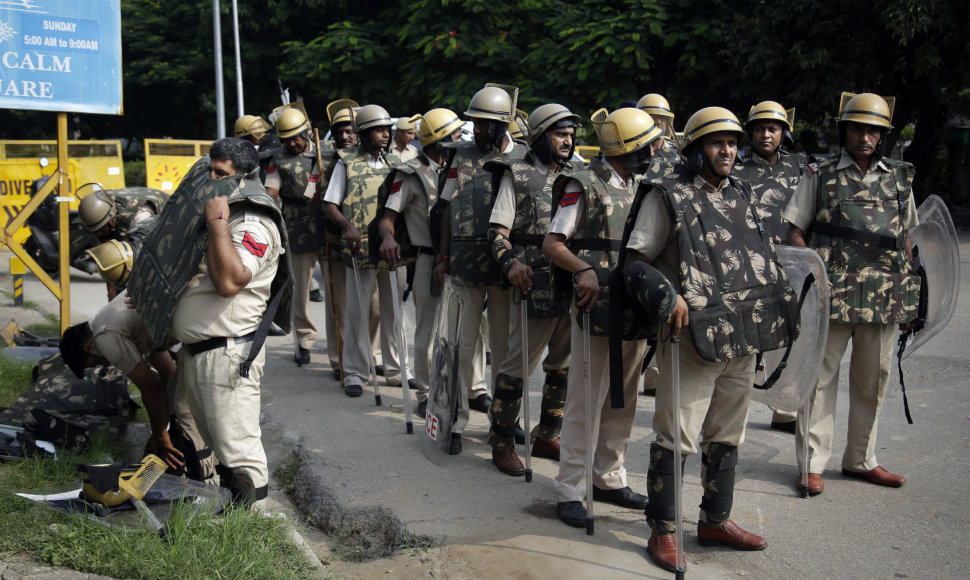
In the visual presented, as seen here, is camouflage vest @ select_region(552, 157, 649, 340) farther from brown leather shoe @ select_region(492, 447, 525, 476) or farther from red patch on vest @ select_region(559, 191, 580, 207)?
brown leather shoe @ select_region(492, 447, 525, 476)

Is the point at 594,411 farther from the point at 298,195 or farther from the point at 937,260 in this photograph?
the point at 298,195

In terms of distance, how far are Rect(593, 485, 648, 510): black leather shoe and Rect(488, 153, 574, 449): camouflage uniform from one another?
736 mm

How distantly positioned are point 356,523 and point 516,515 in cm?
83

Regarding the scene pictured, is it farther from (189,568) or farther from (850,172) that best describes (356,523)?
(850,172)

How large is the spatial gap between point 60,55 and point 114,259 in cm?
239

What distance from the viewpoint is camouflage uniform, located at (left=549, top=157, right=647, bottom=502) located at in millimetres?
4402

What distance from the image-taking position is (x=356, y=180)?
280 inches

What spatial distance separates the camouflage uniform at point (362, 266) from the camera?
279 inches

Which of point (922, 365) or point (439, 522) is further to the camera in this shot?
point (922, 365)

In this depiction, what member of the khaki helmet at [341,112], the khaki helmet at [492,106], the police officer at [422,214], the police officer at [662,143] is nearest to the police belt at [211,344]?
the khaki helmet at [492,106]

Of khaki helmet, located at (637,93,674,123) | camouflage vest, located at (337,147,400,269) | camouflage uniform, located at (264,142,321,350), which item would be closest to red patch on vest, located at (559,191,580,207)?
khaki helmet, located at (637,93,674,123)

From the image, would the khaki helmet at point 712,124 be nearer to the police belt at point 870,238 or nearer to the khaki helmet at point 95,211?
the police belt at point 870,238

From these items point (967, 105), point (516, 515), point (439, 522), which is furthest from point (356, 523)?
point (967, 105)

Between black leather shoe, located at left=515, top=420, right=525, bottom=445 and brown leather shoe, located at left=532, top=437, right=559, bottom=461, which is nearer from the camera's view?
brown leather shoe, located at left=532, top=437, right=559, bottom=461
